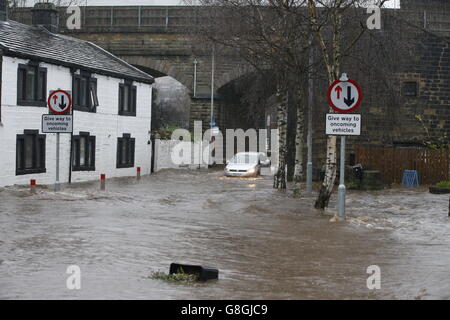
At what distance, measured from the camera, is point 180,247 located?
13.3 meters

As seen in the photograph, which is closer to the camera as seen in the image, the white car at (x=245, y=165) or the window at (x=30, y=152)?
the window at (x=30, y=152)

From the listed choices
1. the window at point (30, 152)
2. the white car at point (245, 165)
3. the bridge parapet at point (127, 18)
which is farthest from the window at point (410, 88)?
the bridge parapet at point (127, 18)

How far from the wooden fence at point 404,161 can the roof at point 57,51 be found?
12.6m

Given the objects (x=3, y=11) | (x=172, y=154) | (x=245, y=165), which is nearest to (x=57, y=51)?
(x=3, y=11)

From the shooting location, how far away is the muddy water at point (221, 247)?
9477mm

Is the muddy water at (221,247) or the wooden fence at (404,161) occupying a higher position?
the wooden fence at (404,161)

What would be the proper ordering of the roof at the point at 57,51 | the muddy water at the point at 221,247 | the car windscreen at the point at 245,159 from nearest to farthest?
the muddy water at the point at 221,247 < the roof at the point at 57,51 < the car windscreen at the point at 245,159

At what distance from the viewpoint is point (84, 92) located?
114 ft

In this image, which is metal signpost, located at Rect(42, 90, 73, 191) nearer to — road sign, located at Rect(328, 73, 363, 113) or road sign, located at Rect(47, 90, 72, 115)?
road sign, located at Rect(47, 90, 72, 115)

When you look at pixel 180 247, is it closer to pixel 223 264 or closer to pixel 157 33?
pixel 223 264

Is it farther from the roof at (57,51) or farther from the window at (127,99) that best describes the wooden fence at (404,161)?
the roof at (57,51)

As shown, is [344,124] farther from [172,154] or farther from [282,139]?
[172,154]

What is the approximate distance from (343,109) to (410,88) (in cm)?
2151
